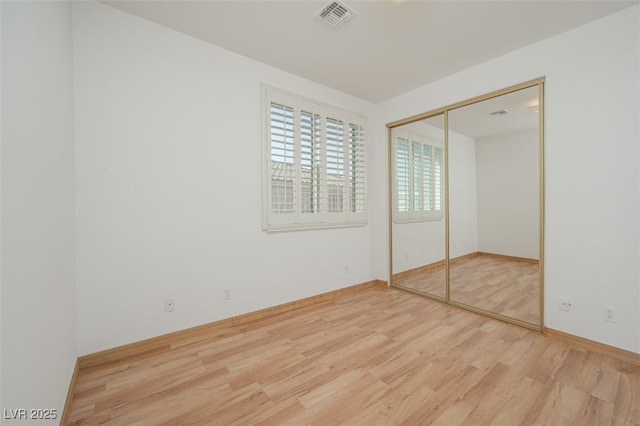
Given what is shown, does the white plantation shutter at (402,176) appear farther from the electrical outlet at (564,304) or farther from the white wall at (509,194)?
A: the electrical outlet at (564,304)

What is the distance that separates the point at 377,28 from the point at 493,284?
296cm

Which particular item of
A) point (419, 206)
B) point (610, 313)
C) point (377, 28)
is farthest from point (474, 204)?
point (377, 28)

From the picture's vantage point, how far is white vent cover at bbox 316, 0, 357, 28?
6.45ft

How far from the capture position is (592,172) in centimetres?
211

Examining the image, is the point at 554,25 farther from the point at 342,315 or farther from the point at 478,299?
the point at 342,315

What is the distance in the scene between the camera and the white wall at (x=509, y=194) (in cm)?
252

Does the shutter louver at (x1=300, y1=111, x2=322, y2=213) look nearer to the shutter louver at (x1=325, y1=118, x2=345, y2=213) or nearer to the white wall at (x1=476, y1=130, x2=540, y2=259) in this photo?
the shutter louver at (x1=325, y1=118, x2=345, y2=213)

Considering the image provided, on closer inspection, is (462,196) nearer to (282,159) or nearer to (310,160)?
(310,160)

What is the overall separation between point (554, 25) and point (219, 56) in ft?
9.75

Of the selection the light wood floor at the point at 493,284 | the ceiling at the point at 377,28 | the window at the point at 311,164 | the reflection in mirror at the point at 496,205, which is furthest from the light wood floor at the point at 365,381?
the ceiling at the point at 377,28

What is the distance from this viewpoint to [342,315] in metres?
2.79

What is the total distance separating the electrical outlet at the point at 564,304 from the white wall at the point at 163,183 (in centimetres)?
257

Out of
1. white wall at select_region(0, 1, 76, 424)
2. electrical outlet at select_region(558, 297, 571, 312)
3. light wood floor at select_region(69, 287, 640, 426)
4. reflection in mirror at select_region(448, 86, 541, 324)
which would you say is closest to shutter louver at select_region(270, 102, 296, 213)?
light wood floor at select_region(69, 287, 640, 426)

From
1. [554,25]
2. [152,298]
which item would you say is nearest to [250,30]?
[152,298]
